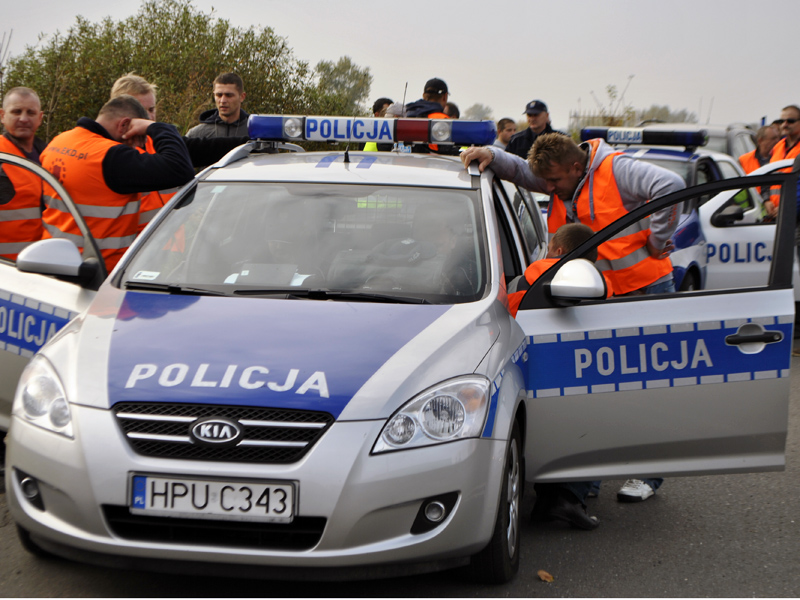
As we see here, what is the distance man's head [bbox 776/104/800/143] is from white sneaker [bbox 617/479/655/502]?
6.60m

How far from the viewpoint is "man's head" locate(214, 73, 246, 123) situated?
301 inches

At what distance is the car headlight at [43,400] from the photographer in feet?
10.2

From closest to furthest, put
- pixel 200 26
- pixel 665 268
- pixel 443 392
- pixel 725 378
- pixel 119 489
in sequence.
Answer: pixel 119 489
pixel 443 392
pixel 725 378
pixel 665 268
pixel 200 26

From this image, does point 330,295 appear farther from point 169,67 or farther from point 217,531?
point 169,67

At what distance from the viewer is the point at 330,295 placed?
3.77m

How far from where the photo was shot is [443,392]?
10.4ft

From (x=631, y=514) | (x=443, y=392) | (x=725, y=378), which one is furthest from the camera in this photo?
(x=631, y=514)

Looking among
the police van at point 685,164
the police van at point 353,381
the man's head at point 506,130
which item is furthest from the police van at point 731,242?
the police van at point 353,381

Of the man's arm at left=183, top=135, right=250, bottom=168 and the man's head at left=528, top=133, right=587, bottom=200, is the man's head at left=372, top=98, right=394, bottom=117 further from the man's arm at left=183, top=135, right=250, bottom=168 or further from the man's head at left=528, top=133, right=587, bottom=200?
the man's head at left=528, top=133, right=587, bottom=200

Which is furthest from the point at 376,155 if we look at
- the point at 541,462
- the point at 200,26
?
the point at 200,26

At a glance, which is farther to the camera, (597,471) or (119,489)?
(597,471)

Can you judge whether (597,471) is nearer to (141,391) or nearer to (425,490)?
(425,490)

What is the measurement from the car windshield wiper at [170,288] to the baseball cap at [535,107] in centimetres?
637

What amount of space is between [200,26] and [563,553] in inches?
781
